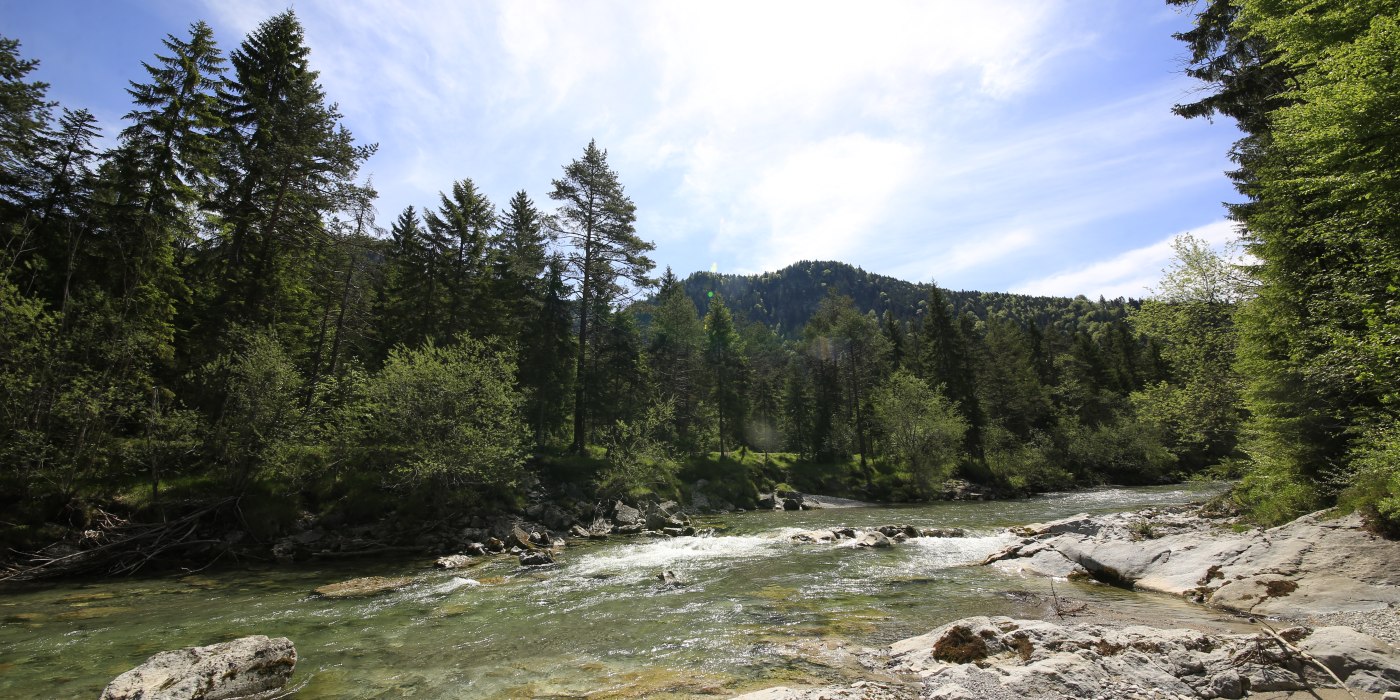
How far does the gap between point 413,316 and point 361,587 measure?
2497cm

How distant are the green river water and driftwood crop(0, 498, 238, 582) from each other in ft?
4.77

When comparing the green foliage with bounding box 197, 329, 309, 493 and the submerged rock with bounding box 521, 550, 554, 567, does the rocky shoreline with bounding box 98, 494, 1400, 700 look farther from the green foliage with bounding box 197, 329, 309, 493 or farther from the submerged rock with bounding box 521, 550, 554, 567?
the green foliage with bounding box 197, 329, 309, 493

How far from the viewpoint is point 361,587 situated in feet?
46.3

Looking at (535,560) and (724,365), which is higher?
(724,365)

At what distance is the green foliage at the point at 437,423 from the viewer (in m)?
21.0

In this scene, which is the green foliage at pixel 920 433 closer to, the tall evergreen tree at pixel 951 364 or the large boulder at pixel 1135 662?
the tall evergreen tree at pixel 951 364

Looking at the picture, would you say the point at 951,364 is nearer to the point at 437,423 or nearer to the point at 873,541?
the point at 873,541

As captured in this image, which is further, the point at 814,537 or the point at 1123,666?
the point at 814,537

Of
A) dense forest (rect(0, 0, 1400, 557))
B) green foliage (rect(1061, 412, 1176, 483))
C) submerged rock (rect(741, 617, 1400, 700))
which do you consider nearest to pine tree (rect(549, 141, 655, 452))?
dense forest (rect(0, 0, 1400, 557))

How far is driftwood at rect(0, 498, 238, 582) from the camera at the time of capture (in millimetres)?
15016

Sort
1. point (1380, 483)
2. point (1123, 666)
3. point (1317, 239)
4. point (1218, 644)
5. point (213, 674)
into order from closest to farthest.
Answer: point (1123, 666)
point (1218, 644)
point (213, 674)
point (1380, 483)
point (1317, 239)

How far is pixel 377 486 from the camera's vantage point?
2314cm

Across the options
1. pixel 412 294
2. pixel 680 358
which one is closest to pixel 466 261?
pixel 412 294

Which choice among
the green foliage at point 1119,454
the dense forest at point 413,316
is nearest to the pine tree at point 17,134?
the dense forest at point 413,316
